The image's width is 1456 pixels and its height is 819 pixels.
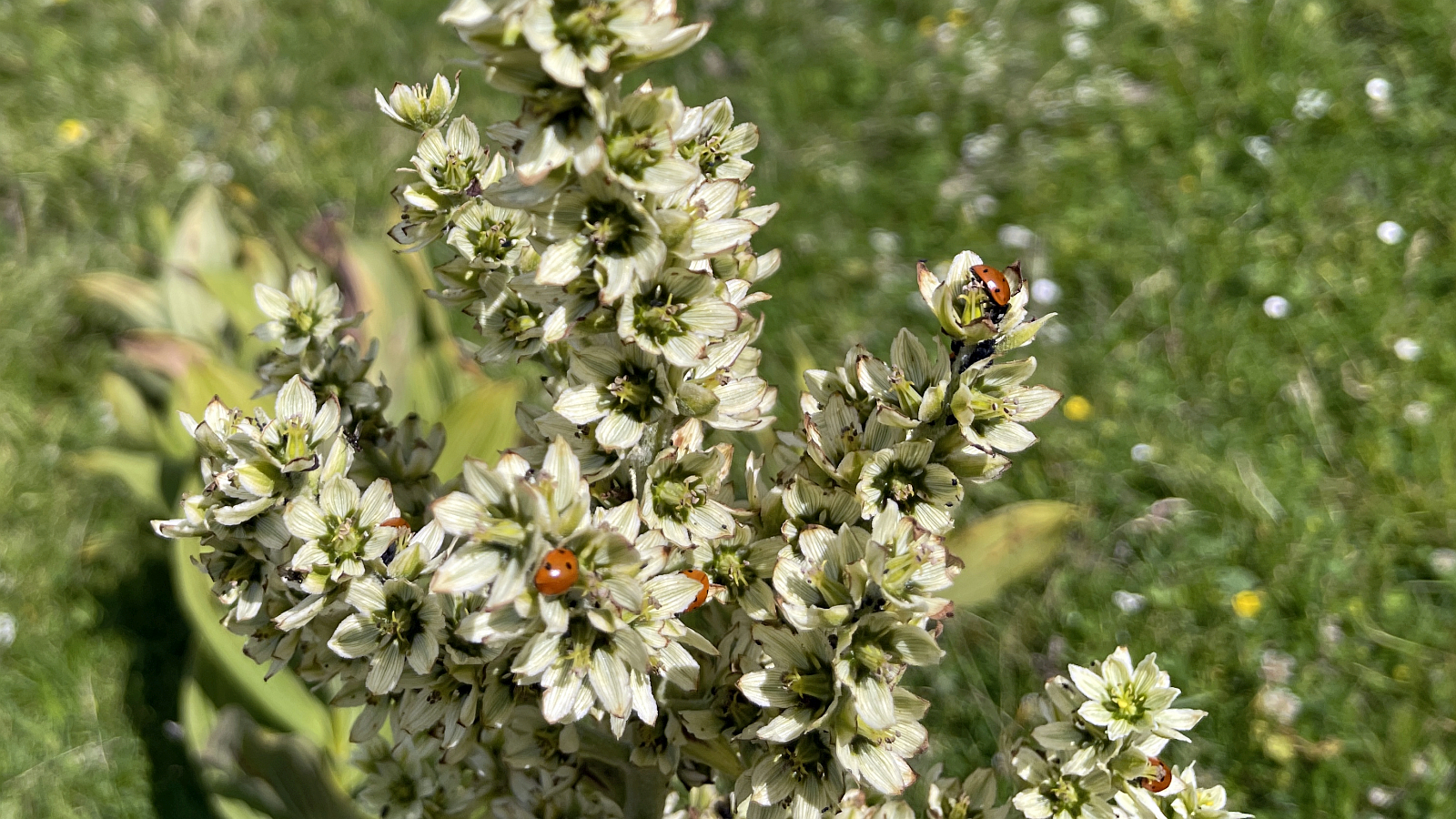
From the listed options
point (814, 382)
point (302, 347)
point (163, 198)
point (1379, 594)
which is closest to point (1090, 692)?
point (814, 382)

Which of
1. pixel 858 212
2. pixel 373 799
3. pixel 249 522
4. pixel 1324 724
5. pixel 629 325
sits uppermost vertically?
pixel 629 325

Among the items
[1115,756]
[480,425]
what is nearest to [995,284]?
[1115,756]

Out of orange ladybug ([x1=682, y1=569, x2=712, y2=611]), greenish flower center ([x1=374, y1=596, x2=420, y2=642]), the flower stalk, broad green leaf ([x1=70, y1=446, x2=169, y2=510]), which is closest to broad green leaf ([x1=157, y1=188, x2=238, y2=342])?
broad green leaf ([x1=70, y1=446, x2=169, y2=510])

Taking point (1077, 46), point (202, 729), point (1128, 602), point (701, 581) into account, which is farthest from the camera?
point (1077, 46)

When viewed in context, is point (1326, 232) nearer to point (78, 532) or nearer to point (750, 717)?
point (750, 717)

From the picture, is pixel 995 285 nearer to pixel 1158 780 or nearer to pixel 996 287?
pixel 996 287
